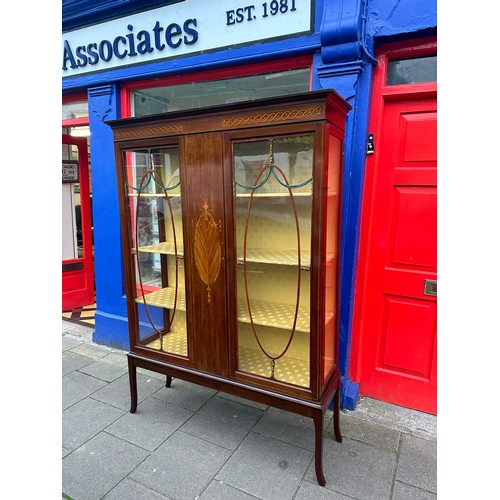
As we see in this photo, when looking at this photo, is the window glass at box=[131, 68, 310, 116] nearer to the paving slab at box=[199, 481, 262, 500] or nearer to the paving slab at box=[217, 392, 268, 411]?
the paving slab at box=[217, 392, 268, 411]

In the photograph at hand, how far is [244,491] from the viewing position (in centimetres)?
202

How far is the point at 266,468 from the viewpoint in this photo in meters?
2.19

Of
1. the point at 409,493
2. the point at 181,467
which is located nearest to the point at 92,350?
the point at 181,467

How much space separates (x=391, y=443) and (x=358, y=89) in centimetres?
245

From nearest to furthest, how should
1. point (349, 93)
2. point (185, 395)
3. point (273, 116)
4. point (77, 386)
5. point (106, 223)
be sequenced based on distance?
point (273, 116)
point (349, 93)
point (185, 395)
point (77, 386)
point (106, 223)

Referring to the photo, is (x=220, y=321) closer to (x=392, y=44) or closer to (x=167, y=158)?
(x=167, y=158)

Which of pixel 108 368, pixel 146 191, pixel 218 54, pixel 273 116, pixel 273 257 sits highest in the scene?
pixel 218 54

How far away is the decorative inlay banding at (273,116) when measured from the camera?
5.90 ft

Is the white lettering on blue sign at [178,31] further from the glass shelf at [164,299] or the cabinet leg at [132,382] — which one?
the cabinet leg at [132,382]

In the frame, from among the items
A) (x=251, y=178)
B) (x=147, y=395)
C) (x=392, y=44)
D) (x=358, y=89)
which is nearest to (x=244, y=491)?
(x=147, y=395)

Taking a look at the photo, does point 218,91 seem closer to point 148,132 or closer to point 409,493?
point 148,132

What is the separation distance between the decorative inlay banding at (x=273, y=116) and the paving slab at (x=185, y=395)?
7.09 ft

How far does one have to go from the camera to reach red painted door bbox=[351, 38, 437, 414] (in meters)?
2.47

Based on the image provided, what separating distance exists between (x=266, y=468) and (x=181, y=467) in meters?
0.53
